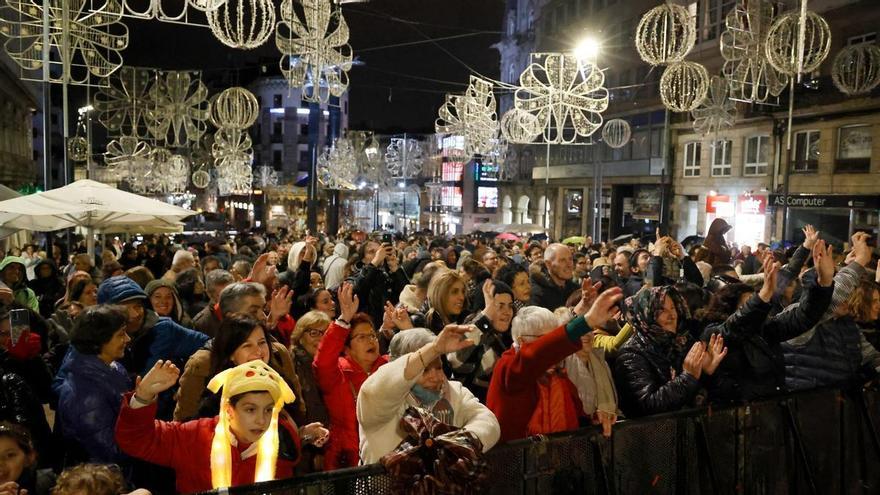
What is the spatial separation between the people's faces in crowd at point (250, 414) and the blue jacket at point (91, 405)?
2.55ft

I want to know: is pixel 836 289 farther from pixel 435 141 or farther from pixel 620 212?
pixel 435 141

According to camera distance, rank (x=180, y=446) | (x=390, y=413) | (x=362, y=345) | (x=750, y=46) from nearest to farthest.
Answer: (x=390, y=413) → (x=180, y=446) → (x=362, y=345) → (x=750, y=46)

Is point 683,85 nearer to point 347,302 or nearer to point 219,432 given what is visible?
point 347,302

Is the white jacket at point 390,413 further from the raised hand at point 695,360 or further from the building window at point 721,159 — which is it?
the building window at point 721,159

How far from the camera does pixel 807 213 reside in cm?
2512

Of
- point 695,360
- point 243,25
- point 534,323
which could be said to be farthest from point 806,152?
point 534,323

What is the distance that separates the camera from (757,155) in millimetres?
27438

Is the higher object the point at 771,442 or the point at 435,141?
the point at 435,141

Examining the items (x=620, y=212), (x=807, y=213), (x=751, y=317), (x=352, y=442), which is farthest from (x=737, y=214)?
(x=352, y=442)

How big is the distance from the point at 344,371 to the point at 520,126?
13167 mm

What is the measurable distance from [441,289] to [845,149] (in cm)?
2303

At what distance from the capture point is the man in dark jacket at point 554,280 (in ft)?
25.3

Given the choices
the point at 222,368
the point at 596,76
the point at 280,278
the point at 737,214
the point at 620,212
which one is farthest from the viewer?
the point at 620,212

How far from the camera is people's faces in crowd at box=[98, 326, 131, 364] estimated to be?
3768 millimetres
